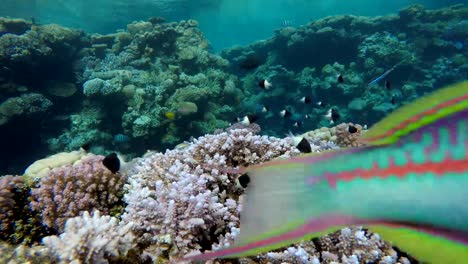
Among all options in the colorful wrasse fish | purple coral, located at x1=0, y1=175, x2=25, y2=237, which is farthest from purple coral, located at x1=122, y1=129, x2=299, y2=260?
the colorful wrasse fish

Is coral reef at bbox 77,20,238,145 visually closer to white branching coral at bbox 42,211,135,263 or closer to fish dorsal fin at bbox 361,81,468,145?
white branching coral at bbox 42,211,135,263

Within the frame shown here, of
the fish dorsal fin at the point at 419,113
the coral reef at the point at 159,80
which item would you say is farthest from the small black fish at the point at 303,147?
the coral reef at the point at 159,80

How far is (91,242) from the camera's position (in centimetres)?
231

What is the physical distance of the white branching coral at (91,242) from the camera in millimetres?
2228

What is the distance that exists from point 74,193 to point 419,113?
13.8 ft

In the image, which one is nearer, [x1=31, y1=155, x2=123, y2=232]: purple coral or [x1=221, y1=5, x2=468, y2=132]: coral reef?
[x1=31, y1=155, x2=123, y2=232]: purple coral

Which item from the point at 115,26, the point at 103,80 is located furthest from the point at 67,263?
the point at 115,26

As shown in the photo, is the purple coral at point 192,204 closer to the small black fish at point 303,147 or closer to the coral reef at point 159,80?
the small black fish at point 303,147

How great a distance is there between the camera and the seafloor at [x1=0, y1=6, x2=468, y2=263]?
2.61 metres

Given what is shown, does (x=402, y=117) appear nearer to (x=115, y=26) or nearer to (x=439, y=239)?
→ (x=439, y=239)

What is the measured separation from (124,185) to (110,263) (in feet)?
5.87

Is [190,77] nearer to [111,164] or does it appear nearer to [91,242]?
[111,164]

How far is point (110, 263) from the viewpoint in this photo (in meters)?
2.35

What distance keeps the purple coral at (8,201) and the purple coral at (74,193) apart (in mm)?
230
